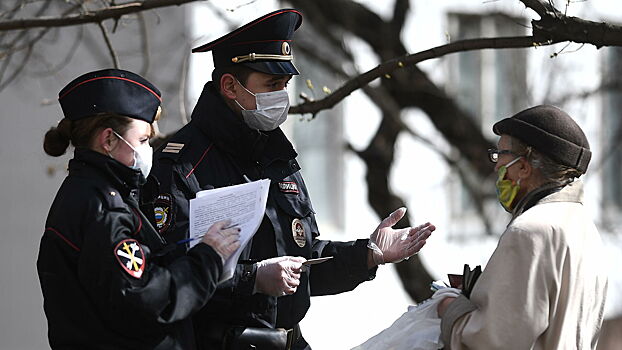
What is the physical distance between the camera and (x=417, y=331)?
3.10 m

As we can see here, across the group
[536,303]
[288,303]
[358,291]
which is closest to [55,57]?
[358,291]

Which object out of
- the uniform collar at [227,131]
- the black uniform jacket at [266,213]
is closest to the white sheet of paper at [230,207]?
the black uniform jacket at [266,213]

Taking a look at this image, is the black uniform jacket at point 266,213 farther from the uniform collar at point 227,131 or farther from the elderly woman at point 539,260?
the elderly woman at point 539,260

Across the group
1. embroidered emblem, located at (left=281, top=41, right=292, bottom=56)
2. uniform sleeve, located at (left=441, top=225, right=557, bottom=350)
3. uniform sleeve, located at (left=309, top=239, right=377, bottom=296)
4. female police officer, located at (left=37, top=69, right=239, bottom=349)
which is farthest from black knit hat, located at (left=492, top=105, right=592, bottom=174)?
female police officer, located at (left=37, top=69, right=239, bottom=349)

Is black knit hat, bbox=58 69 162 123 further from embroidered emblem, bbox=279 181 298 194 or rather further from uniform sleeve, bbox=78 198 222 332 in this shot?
embroidered emblem, bbox=279 181 298 194

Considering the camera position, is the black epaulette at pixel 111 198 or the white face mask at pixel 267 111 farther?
the white face mask at pixel 267 111

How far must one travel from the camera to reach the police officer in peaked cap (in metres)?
3.07

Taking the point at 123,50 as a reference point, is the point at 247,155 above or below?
below

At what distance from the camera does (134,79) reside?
9.23 feet

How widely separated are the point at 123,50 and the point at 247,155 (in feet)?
12.4

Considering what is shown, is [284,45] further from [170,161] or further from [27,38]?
[27,38]

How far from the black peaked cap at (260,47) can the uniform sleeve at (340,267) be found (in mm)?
659

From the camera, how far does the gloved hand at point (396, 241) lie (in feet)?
11.0

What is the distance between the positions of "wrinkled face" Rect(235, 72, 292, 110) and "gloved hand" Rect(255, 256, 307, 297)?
598mm
